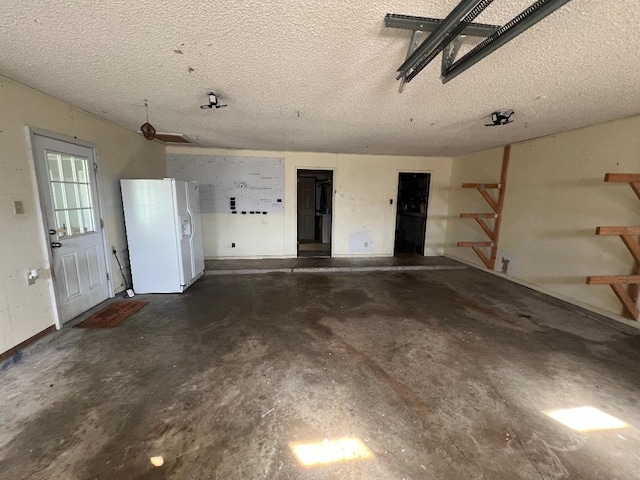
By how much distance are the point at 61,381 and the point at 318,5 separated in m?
3.11

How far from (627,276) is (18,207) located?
6.00 meters

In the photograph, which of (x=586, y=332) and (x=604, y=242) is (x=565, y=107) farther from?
(x=586, y=332)

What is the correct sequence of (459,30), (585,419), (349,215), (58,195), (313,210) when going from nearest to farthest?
(459,30)
(585,419)
(58,195)
(349,215)
(313,210)

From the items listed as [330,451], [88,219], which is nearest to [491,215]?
[330,451]

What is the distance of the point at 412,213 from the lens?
6582 mm

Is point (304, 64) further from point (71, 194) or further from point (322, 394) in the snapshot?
point (71, 194)

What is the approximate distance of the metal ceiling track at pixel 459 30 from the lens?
1149 millimetres

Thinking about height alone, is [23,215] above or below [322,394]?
above

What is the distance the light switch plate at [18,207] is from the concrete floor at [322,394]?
1.24 metres

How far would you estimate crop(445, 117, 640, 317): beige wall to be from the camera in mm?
2953

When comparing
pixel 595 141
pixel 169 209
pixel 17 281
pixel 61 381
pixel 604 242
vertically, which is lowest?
pixel 61 381

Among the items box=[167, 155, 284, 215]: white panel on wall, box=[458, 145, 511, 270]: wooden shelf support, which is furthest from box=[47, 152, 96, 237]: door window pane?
box=[458, 145, 511, 270]: wooden shelf support

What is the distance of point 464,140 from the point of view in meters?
4.14

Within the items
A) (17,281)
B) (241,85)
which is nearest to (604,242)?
(241,85)
